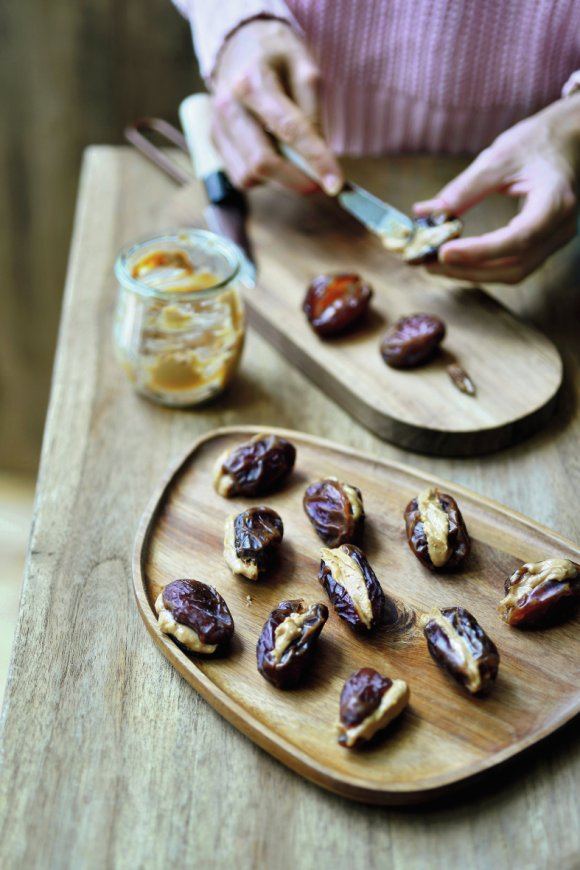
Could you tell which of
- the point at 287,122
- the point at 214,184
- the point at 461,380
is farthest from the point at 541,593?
the point at 214,184

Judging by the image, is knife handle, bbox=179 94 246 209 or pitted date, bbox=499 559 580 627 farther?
knife handle, bbox=179 94 246 209

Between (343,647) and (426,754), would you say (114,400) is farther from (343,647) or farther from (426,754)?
(426,754)

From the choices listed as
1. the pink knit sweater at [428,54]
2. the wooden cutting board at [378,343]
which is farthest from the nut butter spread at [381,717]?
the pink knit sweater at [428,54]

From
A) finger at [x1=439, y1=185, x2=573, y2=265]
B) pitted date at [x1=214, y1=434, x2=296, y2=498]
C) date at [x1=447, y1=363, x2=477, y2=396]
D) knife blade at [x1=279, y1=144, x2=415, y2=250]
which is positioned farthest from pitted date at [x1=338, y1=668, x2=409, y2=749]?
knife blade at [x1=279, y1=144, x2=415, y2=250]

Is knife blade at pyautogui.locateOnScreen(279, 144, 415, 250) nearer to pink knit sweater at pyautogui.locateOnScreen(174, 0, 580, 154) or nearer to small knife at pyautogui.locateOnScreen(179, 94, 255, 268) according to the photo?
small knife at pyautogui.locateOnScreen(179, 94, 255, 268)

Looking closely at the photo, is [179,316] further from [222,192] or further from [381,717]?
[381,717]

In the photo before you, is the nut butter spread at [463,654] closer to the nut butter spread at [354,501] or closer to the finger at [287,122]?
the nut butter spread at [354,501]
